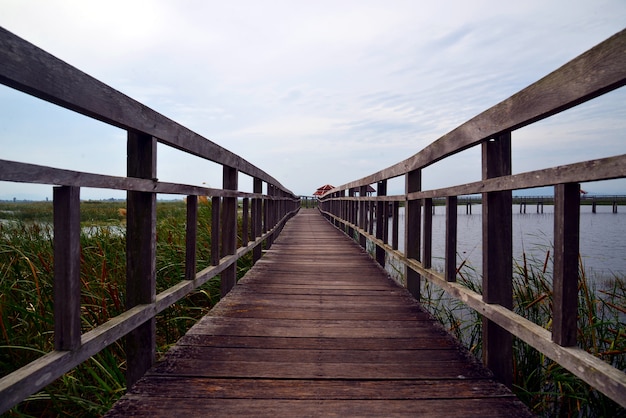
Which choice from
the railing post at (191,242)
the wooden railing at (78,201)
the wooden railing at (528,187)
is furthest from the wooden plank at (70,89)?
the wooden railing at (528,187)

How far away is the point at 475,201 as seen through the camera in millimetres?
67000

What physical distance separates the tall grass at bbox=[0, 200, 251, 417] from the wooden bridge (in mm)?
458

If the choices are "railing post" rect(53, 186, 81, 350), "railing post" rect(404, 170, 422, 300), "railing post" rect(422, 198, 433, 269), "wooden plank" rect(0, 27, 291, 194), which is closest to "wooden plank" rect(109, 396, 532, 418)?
"railing post" rect(53, 186, 81, 350)

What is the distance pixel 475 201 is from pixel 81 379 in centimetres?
7055

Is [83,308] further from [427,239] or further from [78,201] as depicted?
[427,239]

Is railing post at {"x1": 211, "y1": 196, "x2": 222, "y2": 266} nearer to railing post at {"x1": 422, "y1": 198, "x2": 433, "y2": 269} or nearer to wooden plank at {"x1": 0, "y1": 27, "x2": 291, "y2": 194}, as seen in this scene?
wooden plank at {"x1": 0, "y1": 27, "x2": 291, "y2": 194}

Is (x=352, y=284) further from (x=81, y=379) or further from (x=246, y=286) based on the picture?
(x=81, y=379)

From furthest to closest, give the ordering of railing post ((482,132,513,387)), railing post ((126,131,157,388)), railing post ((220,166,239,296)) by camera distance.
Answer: railing post ((220,166,239,296))
railing post ((482,132,513,387))
railing post ((126,131,157,388))

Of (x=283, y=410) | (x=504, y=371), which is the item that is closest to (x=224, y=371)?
(x=283, y=410)

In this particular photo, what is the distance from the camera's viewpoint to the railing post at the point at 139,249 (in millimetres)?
1736

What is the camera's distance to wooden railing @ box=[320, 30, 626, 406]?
3.79 feet

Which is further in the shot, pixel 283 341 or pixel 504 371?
pixel 283 341

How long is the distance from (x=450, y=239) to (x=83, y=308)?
2602 millimetres

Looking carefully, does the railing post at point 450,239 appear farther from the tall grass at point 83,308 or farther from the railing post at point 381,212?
the railing post at point 381,212
